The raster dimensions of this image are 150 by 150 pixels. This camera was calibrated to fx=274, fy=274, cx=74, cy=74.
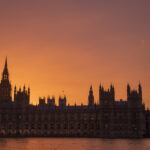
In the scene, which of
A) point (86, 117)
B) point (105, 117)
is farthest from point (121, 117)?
point (86, 117)

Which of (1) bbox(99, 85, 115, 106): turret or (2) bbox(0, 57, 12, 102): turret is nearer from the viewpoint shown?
(1) bbox(99, 85, 115, 106): turret

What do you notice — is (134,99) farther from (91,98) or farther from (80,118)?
(91,98)

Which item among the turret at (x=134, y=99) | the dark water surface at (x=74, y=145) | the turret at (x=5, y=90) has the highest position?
the turret at (x=5, y=90)

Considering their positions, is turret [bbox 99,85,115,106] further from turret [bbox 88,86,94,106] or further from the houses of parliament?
turret [bbox 88,86,94,106]

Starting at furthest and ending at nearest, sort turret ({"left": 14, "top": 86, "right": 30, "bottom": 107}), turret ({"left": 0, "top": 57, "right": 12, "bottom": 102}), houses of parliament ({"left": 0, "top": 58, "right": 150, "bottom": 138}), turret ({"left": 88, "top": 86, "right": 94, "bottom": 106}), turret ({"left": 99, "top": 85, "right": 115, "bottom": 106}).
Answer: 1. turret ({"left": 0, "top": 57, "right": 12, "bottom": 102})
2. turret ({"left": 88, "top": 86, "right": 94, "bottom": 106})
3. turret ({"left": 14, "top": 86, "right": 30, "bottom": 107})
4. turret ({"left": 99, "top": 85, "right": 115, "bottom": 106})
5. houses of parliament ({"left": 0, "top": 58, "right": 150, "bottom": 138})

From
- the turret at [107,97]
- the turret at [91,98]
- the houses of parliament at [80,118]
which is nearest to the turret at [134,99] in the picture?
the houses of parliament at [80,118]

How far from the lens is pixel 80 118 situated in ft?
444

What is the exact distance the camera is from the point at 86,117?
135 metres

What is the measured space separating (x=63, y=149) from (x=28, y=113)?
86.5 m

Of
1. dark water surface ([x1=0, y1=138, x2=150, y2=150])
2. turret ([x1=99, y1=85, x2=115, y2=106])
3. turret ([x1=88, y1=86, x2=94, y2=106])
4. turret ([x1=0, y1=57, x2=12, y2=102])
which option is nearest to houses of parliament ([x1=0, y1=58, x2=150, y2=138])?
turret ([x1=99, y1=85, x2=115, y2=106])

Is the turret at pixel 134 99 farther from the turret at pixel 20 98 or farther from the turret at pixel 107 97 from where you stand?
the turret at pixel 20 98

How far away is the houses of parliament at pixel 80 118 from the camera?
125812mm

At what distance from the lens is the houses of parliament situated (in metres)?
126

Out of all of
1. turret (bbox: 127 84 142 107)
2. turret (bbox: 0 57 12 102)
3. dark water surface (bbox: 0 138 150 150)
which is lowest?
dark water surface (bbox: 0 138 150 150)
